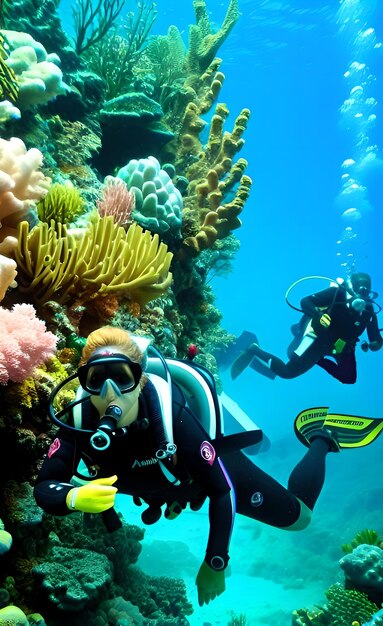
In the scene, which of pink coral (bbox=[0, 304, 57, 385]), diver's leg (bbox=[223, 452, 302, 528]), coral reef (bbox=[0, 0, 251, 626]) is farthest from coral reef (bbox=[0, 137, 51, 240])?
diver's leg (bbox=[223, 452, 302, 528])

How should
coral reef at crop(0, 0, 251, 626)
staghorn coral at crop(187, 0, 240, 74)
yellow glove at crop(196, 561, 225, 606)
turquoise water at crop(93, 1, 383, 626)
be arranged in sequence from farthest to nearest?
turquoise water at crop(93, 1, 383, 626) → staghorn coral at crop(187, 0, 240, 74) → coral reef at crop(0, 0, 251, 626) → yellow glove at crop(196, 561, 225, 606)

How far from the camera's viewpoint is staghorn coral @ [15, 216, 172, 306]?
3.39 meters

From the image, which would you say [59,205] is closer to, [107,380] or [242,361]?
[107,380]

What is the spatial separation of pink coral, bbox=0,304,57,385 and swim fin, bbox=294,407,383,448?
3.13m

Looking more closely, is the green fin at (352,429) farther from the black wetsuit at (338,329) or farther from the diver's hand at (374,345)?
the black wetsuit at (338,329)

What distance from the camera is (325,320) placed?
802 centimetres

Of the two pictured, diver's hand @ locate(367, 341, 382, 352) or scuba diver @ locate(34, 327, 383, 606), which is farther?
diver's hand @ locate(367, 341, 382, 352)

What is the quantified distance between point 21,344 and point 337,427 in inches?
144

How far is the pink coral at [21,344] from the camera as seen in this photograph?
8.04 feet

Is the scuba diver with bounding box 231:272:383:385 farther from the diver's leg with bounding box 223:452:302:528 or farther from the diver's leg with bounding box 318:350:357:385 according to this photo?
the diver's leg with bounding box 223:452:302:528

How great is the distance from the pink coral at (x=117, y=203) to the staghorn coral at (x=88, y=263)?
743 millimetres

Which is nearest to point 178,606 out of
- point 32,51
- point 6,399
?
point 6,399

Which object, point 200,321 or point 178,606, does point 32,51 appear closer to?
point 200,321

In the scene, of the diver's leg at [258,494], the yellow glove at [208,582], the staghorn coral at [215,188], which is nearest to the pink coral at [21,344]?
the yellow glove at [208,582]
